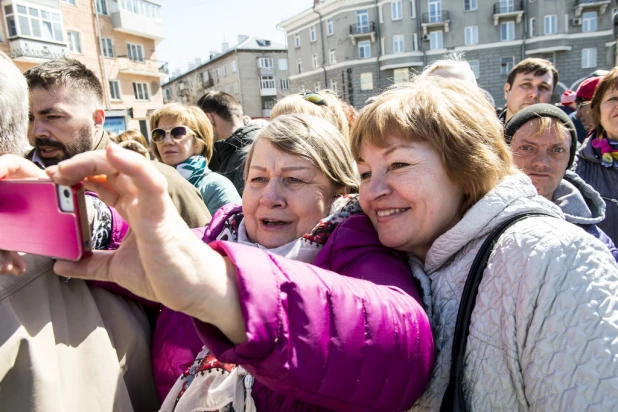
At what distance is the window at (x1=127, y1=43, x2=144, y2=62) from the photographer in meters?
29.9

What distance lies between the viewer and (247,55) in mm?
52062

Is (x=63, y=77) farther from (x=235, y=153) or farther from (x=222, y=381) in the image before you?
(x=222, y=381)

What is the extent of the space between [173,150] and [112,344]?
9.68 feet

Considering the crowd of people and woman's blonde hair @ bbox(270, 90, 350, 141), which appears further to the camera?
woman's blonde hair @ bbox(270, 90, 350, 141)

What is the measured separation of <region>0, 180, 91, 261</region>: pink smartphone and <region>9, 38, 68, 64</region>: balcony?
25.5 meters

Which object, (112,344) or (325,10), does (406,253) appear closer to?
(112,344)

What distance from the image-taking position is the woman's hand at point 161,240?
2.56ft

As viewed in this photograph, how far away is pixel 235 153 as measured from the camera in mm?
4637

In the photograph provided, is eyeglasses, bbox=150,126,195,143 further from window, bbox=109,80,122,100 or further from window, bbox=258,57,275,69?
window, bbox=258,57,275,69

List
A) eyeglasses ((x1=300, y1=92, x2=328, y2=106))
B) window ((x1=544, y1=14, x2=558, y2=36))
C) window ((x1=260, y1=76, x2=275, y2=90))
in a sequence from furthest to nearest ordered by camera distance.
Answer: window ((x1=260, y1=76, x2=275, y2=90)) < window ((x1=544, y1=14, x2=558, y2=36)) < eyeglasses ((x1=300, y1=92, x2=328, y2=106))

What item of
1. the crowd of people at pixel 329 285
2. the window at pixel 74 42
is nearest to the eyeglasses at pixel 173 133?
the crowd of people at pixel 329 285

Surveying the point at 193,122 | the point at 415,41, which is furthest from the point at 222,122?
the point at 415,41

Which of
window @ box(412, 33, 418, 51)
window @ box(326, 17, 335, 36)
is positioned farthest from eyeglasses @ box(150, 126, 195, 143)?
window @ box(326, 17, 335, 36)

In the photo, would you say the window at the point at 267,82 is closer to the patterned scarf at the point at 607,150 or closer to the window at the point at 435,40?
the window at the point at 435,40
